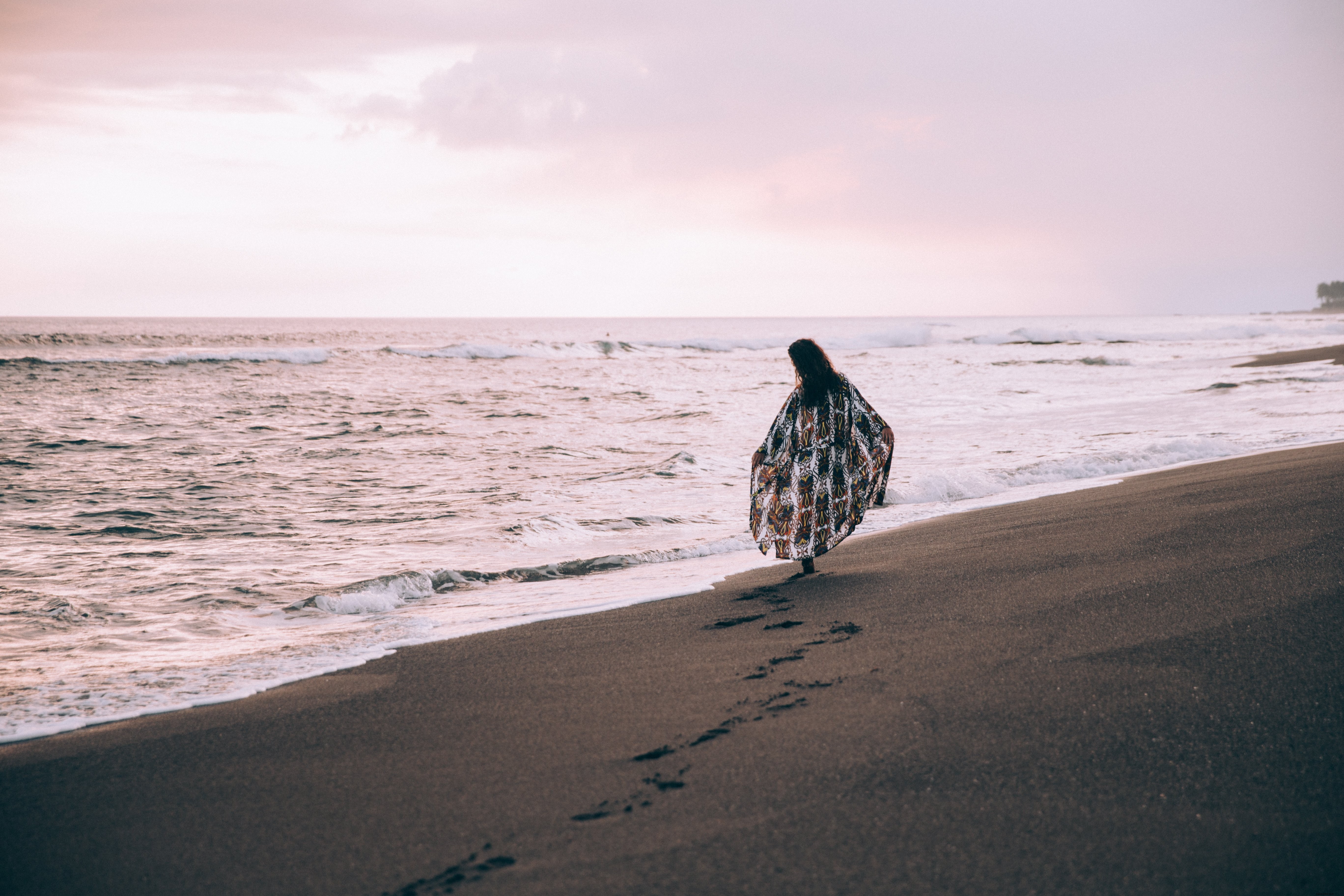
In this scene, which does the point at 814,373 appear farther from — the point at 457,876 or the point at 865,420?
the point at 457,876

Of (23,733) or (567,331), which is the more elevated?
(567,331)

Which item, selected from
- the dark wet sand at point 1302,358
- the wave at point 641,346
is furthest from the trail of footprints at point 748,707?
the wave at point 641,346

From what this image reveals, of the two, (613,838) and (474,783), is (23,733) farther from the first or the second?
(613,838)

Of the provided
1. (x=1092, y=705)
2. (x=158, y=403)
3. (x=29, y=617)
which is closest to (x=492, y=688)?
(x=1092, y=705)

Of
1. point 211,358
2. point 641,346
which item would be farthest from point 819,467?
point 641,346

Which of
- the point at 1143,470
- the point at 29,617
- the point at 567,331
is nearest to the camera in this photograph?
the point at 29,617

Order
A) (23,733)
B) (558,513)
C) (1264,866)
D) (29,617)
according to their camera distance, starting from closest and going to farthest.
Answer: (1264,866) → (23,733) → (29,617) → (558,513)

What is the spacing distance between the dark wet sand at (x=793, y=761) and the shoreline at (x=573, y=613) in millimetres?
180

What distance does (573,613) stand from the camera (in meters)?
5.50

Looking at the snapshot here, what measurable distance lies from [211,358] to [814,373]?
122 ft

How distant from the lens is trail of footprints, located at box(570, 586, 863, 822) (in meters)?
2.62

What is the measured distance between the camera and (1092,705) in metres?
3.00

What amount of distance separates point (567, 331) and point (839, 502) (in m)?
101

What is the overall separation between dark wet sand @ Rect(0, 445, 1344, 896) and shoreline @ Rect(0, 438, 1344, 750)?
180 millimetres
